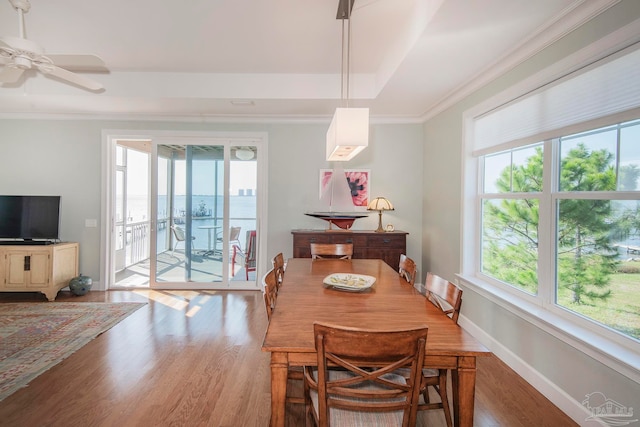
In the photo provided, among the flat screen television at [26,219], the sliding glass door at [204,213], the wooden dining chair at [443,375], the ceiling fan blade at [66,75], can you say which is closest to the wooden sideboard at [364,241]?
the sliding glass door at [204,213]

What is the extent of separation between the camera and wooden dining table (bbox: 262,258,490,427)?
128 centimetres

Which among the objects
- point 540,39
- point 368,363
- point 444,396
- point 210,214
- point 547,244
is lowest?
point 444,396

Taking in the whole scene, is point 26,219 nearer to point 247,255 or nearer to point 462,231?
point 247,255

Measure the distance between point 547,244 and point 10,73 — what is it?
175 inches

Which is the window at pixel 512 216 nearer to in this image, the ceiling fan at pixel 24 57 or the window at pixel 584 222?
the window at pixel 584 222

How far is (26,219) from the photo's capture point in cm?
429

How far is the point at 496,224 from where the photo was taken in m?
3.05

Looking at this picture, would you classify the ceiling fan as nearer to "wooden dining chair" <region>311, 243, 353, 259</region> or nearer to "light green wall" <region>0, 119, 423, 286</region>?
"light green wall" <region>0, 119, 423, 286</region>

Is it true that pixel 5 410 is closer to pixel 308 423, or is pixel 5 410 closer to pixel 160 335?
pixel 160 335

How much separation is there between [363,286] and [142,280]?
4663mm

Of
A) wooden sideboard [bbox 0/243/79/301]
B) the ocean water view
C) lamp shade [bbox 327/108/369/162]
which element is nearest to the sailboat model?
the ocean water view

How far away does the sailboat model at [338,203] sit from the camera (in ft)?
11.8

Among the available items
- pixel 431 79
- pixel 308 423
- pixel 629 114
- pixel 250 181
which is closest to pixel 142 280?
pixel 250 181

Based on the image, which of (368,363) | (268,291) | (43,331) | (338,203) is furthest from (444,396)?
(43,331)
